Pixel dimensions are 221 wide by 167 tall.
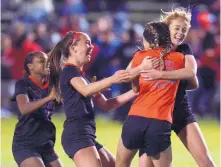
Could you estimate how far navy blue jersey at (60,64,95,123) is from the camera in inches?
→ 309

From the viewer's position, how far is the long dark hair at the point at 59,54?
26.5 ft

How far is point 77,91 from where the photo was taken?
308 inches

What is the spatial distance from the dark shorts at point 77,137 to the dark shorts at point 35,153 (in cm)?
89

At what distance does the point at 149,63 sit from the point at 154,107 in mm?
421

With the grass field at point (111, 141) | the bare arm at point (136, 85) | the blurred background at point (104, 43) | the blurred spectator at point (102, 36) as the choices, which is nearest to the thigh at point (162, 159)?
the bare arm at point (136, 85)

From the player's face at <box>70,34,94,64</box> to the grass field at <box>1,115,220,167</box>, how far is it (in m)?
3.72

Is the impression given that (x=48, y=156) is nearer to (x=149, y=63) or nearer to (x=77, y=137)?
(x=77, y=137)

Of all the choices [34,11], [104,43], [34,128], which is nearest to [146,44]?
[34,128]

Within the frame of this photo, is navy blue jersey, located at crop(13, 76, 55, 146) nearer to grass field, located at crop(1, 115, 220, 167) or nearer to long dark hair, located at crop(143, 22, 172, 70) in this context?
long dark hair, located at crop(143, 22, 172, 70)

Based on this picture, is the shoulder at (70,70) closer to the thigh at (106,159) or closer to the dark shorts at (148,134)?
the dark shorts at (148,134)

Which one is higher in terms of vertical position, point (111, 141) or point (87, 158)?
point (87, 158)

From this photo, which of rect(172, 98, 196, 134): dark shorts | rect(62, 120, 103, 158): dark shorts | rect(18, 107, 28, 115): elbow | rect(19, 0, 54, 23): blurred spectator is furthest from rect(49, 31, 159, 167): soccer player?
rect(19, 0, 54, 23): blurred spectator

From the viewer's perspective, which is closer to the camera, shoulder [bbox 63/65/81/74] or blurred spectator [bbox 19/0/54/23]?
shoulder [bbox 63/65/81/74]

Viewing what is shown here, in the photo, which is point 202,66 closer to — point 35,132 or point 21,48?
point 21,48
